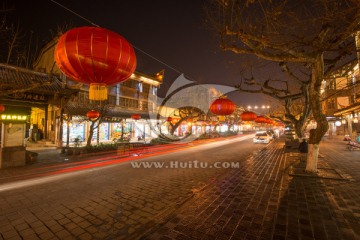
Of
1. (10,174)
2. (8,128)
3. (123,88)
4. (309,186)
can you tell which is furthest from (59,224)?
(123,88)

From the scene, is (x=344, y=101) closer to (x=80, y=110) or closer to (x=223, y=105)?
(x=223, y=105)

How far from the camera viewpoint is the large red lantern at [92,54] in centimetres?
391

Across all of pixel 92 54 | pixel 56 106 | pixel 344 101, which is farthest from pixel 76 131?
pixel 344 101

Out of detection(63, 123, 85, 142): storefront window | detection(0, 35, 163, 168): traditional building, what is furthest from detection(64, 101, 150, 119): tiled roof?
detection(63, 123, 85, 142): storefront window

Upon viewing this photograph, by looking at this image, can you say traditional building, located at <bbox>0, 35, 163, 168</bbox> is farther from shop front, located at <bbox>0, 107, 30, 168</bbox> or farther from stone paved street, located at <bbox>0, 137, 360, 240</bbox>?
stone paved street, located at <bbox>0, 137, 360, 240</bbox>

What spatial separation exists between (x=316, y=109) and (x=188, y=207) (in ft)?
20.7

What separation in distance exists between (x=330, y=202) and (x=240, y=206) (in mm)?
2580

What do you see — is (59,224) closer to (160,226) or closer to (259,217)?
(160,226)

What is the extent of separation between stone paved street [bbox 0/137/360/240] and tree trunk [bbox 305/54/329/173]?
3.25 feet

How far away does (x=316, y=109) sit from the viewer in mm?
7074

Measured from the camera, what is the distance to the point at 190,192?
6.15 meters

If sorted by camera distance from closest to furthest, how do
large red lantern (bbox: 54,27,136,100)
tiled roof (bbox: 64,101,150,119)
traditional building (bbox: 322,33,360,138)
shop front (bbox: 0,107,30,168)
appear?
1. large red lantern (bbox: 54,27,136,100)
2. shop front (bbox: 0,107,30,168)
3. traditional building (bbox: 322,33,360,138)
4. tiled roof (bbox: 64,101,150,119)

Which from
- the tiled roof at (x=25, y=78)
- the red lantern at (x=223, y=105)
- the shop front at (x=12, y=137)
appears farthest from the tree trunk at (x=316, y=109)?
the tiled roof at (x=25, y=78)

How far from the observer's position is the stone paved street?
148 inches
